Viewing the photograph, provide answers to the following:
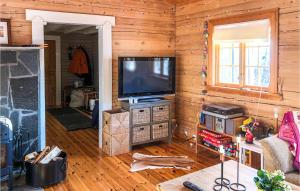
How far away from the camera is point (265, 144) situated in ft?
8.87

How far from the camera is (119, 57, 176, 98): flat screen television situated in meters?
4.23

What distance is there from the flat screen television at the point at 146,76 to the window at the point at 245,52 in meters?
0.69

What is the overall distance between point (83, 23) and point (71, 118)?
3078 mm

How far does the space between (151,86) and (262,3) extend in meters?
1.98

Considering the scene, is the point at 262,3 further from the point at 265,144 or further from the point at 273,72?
the point at 265,144

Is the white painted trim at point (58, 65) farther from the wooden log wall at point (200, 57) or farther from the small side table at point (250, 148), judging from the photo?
the small side table at point (250, 148)

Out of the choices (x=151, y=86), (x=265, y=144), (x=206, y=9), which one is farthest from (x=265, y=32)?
(x=151, y=86)

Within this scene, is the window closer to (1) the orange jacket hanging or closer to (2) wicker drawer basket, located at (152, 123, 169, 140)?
(2) wicker drawer basket, located at (152, 123, 169, 140)

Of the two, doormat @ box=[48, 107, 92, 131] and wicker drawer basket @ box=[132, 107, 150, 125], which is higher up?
wicker drawer basket @ box=[132, 107, 150, 125]

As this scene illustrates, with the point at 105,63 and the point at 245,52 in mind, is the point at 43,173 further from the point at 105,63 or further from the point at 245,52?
the point at 245,52

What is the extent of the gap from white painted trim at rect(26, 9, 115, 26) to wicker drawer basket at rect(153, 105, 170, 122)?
152 cm

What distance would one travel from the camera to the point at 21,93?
346 cm

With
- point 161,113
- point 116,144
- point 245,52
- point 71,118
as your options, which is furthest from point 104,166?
point 71,118

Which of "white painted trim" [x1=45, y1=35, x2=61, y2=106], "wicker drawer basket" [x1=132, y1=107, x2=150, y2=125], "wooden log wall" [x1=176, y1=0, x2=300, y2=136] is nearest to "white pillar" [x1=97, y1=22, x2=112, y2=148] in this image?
"wicker drawer basket" [x1=132, y1=107, x2=150, y2=125]
